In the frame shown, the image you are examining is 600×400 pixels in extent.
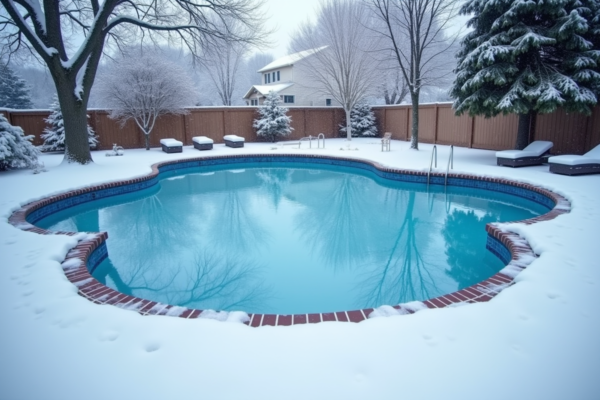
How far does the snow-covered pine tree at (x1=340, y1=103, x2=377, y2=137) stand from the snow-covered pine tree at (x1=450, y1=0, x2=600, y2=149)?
8.64 metres

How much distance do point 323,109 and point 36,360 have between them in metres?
17.3

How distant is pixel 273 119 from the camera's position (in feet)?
53.7

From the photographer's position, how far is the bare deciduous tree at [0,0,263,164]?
9016 mm

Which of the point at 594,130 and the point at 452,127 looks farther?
the point at 452,127

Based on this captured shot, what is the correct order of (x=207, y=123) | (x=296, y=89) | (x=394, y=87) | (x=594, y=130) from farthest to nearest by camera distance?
1. (x=394, y=87)
2. (x=296, y=89)
3. (x=207, y=123)
4. (x=594, y=130)

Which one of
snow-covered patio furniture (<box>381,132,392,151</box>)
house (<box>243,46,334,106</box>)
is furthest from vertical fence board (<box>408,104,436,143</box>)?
house (<box>243,46,334,106</box>)

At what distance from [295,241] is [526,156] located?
265 inches

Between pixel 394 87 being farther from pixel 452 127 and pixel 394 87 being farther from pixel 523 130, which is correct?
pixel 523 130

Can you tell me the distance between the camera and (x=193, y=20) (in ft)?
36.1

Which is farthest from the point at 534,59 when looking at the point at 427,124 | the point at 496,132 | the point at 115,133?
the point at 115,133

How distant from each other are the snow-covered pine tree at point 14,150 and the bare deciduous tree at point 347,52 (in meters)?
12.0

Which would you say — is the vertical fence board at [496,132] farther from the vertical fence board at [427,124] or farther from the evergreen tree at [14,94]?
the evergreen tree at [14,94]

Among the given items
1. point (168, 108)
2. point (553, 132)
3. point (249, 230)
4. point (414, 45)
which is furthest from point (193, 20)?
point (553, 132)

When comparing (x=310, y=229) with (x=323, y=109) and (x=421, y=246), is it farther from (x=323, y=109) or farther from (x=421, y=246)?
(x=323, y=109)
